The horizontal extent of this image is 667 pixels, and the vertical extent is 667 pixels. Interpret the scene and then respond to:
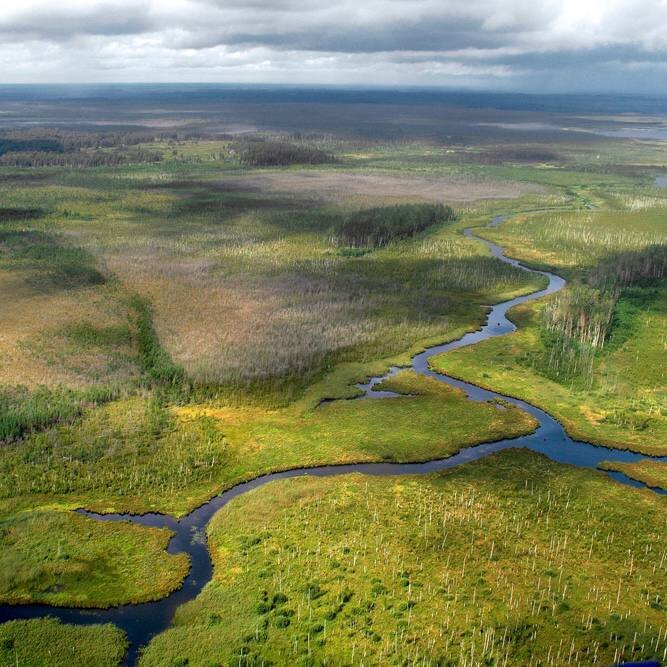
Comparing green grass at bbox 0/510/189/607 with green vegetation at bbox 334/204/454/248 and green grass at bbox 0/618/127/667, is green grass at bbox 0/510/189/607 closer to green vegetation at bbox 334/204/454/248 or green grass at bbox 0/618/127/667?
green grass at bbox 0/618/127/667

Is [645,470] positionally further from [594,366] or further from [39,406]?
[39,406]

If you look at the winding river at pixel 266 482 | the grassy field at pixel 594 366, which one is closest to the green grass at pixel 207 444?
the winding river at pixel 266 482

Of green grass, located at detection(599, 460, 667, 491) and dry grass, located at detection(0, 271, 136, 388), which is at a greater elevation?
dry grass, located at detection(0, 271, 136, 388)

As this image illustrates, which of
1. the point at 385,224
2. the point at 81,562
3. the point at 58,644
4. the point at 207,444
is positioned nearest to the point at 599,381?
the point at 207,444

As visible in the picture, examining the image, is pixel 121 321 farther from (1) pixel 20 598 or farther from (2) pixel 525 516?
(2) pixel 525 516

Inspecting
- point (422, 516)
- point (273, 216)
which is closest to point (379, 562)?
point (422, 516)

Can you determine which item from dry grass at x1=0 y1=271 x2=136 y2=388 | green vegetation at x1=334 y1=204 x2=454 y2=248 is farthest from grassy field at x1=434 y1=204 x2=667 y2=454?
dry grass at x1=0 y1=271 x2=136 y2=388
